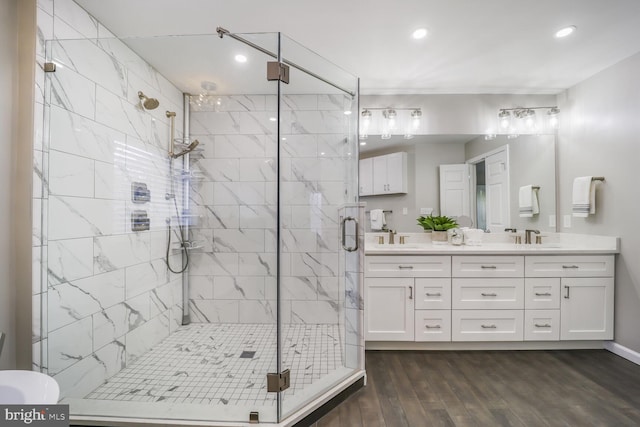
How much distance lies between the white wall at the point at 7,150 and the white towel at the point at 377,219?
8.29ft

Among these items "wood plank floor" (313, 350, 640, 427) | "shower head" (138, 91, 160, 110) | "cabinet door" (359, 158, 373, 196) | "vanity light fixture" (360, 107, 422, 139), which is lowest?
"wood plank floor" (313, 350, 640, 427)

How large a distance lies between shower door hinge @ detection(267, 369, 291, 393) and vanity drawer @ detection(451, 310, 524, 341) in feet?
4.87

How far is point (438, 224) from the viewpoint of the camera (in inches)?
110

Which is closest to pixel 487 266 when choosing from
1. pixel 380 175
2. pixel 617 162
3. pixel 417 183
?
pixel 417 183

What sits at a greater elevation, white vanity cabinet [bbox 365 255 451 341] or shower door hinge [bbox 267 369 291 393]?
white vanity cabinet [bbox 365 255 451 341]

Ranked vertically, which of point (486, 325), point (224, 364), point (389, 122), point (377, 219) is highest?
point (389, 122)

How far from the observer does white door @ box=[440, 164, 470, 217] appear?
2803 millimetres

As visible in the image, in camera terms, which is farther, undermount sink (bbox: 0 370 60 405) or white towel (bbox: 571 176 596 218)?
white towel (bbox: 571 176 596 218)

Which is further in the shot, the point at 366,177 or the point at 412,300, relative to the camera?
the point at 366,177

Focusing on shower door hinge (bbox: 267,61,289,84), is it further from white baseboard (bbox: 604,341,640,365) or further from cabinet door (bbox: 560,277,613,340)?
white baseboard (bbox: 604,341,640,365)

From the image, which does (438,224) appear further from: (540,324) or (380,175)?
(540,324)

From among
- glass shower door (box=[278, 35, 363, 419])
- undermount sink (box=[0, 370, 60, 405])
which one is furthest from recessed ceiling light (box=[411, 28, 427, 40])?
undermount sink (box=[0, 370, 60, 405])

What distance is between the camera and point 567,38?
2033 mm

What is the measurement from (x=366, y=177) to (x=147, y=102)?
1925mm
